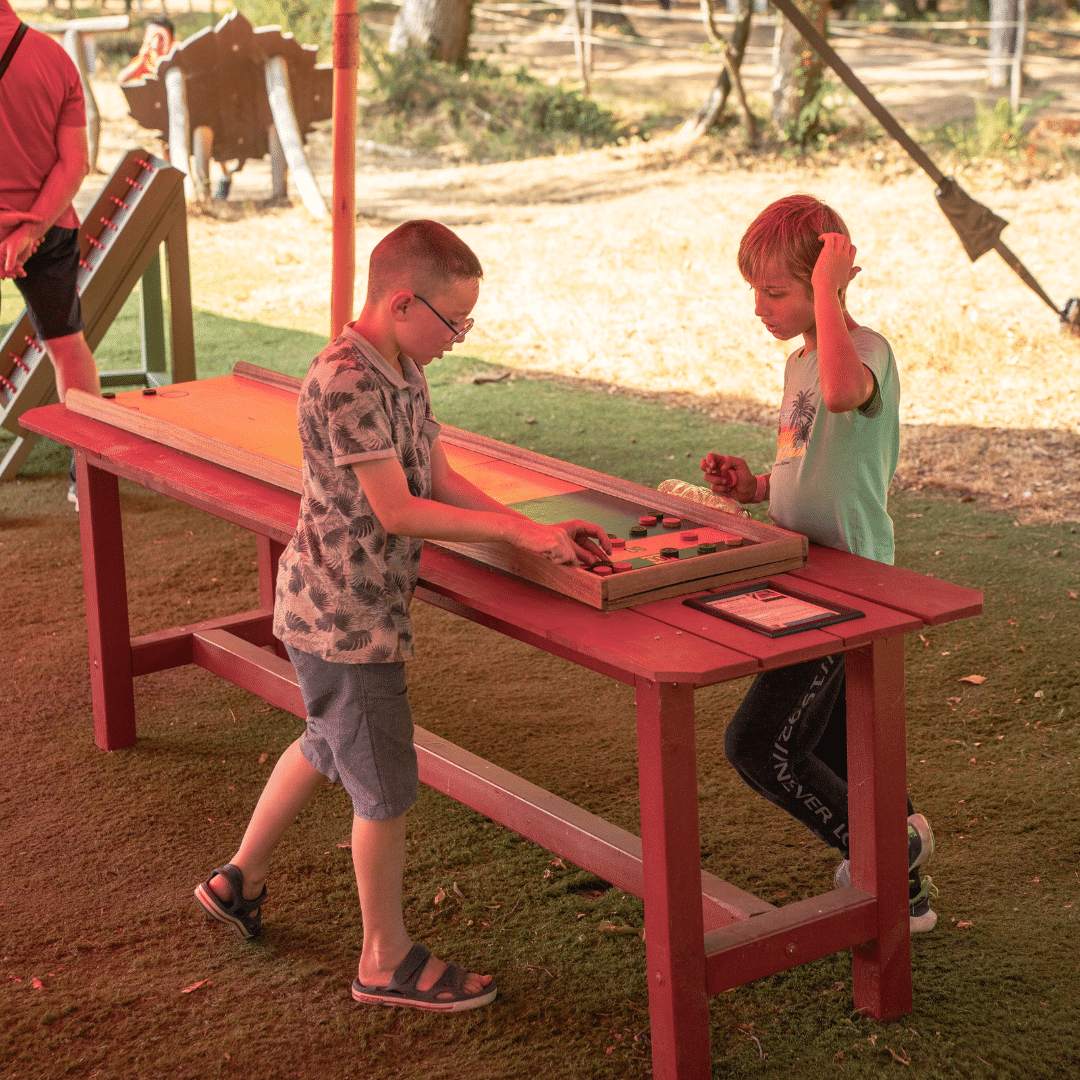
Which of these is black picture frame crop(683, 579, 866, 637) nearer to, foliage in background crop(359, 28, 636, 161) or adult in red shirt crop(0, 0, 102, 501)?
adult in red shirt crop(0, 0, 102, 501)

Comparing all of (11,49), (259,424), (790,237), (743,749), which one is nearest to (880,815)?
(743,749)

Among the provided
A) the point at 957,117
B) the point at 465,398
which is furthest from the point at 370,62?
the point at 465,398

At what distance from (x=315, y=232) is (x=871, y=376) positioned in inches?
437

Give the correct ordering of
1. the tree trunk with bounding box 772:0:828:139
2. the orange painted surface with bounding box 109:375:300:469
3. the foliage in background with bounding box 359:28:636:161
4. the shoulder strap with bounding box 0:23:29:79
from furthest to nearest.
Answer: the foliage in background with bounding box 359:28:636:161 < the tree trunk with bounding box 772:0:828:139 < the shoulder strap with bounding box 0:23:29:79 < the orange painted surface with bounding box 109:375:300:469

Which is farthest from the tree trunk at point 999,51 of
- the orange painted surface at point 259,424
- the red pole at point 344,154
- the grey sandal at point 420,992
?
the grey sandal at point 420,992

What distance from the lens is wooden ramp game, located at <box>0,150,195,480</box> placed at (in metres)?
5.90

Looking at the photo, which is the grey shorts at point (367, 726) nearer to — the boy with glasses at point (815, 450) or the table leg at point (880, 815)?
the boy with glasses at point (815, 450)

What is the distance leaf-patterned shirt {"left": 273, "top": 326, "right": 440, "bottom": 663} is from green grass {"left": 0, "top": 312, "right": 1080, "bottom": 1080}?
75 centimetres

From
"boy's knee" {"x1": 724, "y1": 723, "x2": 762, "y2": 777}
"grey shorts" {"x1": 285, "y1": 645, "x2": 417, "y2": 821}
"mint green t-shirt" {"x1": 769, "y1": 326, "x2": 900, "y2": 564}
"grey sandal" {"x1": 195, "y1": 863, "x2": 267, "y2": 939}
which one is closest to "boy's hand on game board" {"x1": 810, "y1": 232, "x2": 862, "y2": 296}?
"mint green t-shirt" {"x1": 769, "y1": 326, "x2": 900, "y2": 564}

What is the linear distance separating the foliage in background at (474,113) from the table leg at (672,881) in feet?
47.8

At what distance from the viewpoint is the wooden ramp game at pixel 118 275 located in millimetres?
5898

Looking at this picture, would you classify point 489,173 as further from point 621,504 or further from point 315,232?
point 621,504

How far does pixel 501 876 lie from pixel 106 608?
1.33 m

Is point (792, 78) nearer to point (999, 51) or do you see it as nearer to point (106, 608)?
point (999, 51)
